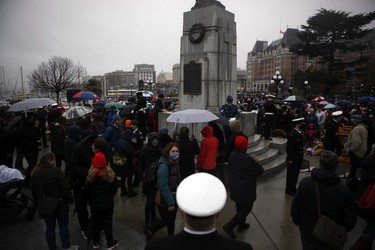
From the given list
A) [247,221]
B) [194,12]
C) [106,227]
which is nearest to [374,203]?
[247,221]

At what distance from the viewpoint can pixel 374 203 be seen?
11.4 ft

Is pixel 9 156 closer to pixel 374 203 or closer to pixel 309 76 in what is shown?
pixel 374 203

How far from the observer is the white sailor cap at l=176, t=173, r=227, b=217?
1.63 meters

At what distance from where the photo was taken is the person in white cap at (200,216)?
1.64 m

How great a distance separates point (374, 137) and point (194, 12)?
298 inches

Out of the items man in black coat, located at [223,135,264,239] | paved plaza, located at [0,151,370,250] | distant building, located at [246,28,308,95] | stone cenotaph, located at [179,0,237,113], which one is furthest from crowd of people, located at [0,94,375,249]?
distant building, located at [246,28,308,95]

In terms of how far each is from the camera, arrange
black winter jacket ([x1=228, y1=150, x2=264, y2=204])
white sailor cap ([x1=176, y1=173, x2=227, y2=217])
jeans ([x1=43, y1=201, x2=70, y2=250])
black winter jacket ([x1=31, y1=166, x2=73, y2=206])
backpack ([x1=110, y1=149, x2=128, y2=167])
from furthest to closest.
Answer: backpack ([x1=110, y1=149, x2=128, y2=167])
black winter jacket ([x1=228, y1=150, x2=264, y2=204])
jeans ([x1=43, y1=201, x2=70, y2=250])
black winter jacket ([x1=31, y1=166, x2=73, y2=206])
white sailor cap ([x1=176, y1=173, x2=227, y2=217])

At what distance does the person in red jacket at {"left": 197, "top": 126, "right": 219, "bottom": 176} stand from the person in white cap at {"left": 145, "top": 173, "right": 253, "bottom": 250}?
4157 mm

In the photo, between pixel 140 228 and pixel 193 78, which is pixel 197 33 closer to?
pixel 193 78

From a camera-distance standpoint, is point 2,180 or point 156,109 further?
point 156,109

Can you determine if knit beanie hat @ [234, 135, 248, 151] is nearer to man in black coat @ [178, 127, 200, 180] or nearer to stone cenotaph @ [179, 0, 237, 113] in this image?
man in black coat @ [178, 127, 200, 180]

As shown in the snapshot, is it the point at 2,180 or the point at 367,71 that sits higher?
the point at 367,71

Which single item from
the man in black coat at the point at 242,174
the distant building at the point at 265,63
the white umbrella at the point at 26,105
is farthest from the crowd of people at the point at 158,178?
the distant building at the point at 265,63

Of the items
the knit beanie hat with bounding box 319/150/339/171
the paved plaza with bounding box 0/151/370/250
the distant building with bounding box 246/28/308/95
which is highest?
the distant building with bounding box 246/28/308/95
